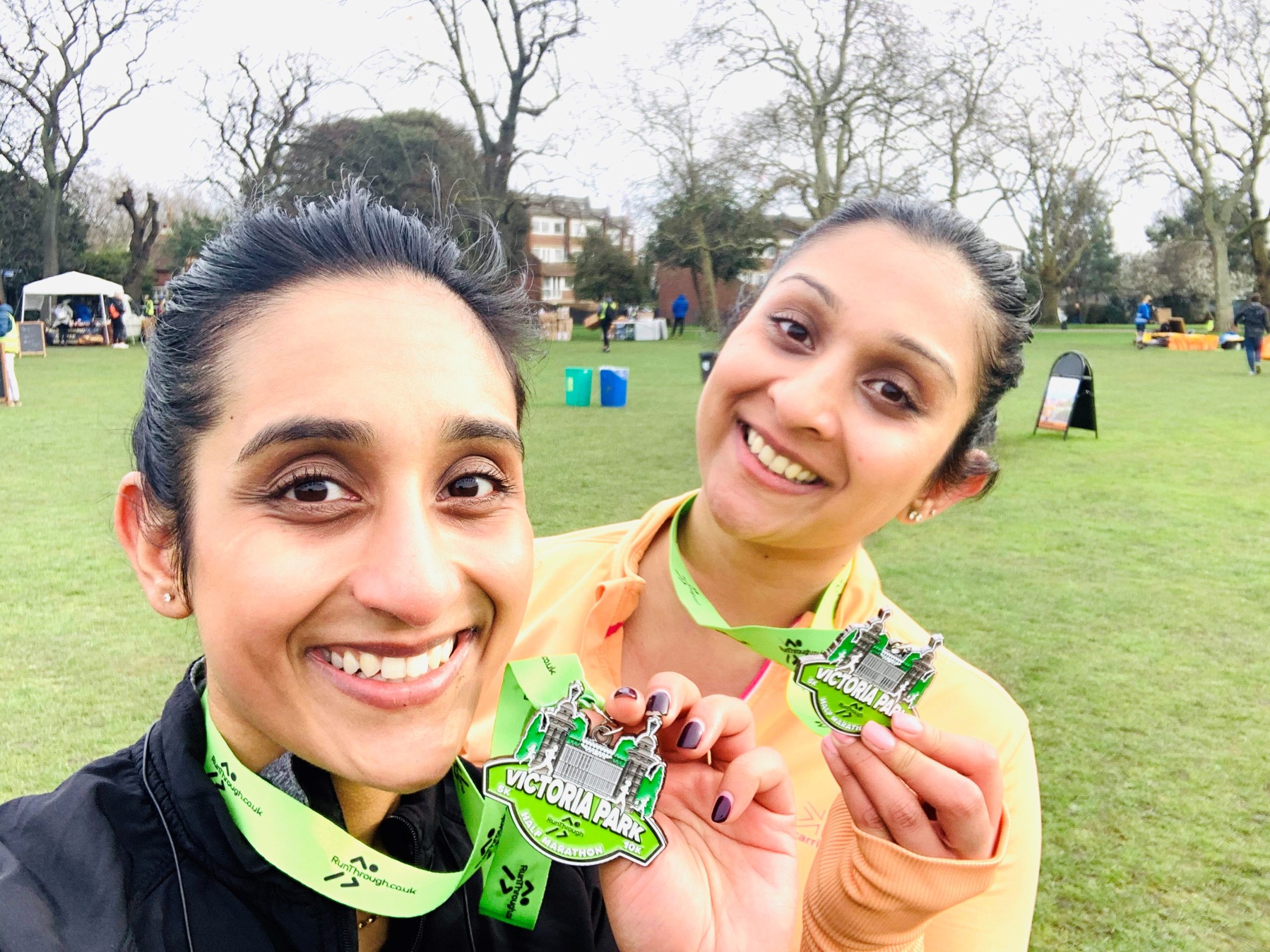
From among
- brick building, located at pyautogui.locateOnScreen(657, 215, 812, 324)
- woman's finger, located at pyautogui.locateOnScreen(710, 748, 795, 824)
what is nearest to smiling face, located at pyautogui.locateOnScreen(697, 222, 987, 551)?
woman's finger, located at pyautogui.locateOnScreen(710, 748, 795, 824)

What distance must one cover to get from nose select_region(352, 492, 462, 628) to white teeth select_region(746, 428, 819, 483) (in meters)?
1.06

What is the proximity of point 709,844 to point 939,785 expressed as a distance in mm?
405

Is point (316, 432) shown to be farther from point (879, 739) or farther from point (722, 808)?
point (879, 739)

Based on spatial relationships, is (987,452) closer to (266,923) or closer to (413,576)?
(413,576)

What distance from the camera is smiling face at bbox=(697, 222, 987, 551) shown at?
88.7 inches

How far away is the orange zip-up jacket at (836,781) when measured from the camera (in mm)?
1713

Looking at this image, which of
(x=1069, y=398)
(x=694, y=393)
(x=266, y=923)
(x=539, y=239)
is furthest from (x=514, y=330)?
(x=539, y=239)

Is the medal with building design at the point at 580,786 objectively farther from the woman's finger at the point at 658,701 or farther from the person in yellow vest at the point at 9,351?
the person in yellow vest at the point at 9,351

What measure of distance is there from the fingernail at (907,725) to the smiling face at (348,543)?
0.71m

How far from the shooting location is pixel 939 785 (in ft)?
5.44

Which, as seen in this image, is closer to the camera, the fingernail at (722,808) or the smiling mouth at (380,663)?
the smiling mouth at (380,663)

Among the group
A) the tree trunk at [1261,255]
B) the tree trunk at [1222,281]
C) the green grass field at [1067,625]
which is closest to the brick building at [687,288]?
the tree trunk at [1222,281]

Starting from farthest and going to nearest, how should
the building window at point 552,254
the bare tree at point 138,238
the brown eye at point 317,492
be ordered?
the building window at point 552,254 → the bare tree at point 138,238 → the brown eye at point 317,492

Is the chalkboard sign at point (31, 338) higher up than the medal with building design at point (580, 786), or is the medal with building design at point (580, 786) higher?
the medal with building design at point (580, 786)
